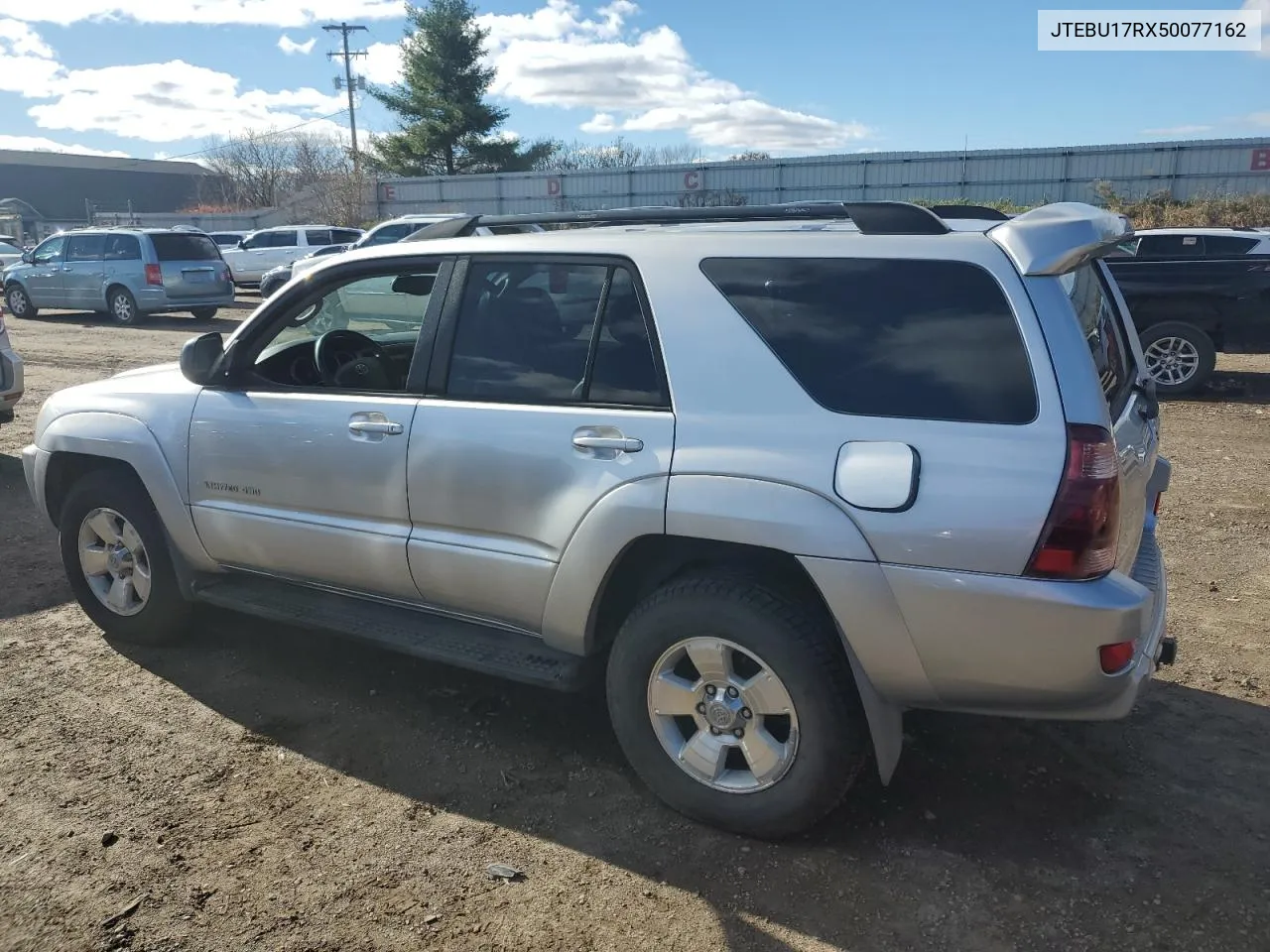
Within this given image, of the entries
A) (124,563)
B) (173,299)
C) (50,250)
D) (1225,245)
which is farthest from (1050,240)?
(50,250)

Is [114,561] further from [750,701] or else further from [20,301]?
[20,301]

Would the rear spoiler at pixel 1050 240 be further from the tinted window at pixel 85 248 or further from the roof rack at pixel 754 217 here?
the tinted window at pixel 85 248

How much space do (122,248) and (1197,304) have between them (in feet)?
56.3

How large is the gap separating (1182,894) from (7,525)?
672 centimetres

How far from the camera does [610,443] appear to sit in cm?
305

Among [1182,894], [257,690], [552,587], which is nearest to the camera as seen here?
[1182,894]

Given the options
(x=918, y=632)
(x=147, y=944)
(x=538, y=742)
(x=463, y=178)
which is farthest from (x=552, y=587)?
(x=463, y=178)

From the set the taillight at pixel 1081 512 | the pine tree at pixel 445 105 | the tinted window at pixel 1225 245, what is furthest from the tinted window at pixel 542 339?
the pine tree at pixel 445 105

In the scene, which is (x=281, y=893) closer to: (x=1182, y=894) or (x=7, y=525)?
(x=1182, y=894)

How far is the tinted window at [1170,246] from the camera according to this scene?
10969mm

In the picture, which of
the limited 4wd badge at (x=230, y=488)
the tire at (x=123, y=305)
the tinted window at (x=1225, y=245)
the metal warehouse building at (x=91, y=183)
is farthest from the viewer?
the metal warehouse building at (x=91, y=183)

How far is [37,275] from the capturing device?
63.0 ft

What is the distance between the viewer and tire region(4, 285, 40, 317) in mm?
19703

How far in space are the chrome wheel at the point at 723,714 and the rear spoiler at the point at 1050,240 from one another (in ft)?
4.37
